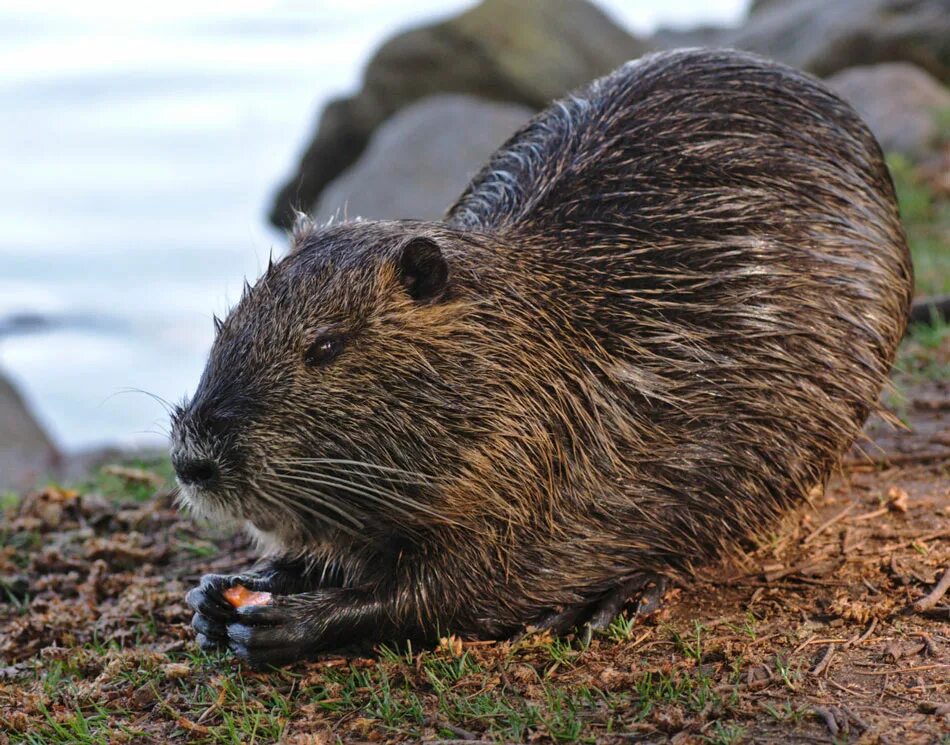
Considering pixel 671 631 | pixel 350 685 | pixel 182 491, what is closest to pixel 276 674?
pixel 350 685

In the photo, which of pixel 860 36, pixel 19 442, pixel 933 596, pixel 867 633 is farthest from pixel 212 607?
pixel 860 36

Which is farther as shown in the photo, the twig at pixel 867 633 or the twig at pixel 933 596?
the twig at pixel 933 596

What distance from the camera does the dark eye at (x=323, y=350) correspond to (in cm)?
323

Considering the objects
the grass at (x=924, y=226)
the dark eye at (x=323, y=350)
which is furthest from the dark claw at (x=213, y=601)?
the grass at (x=924, y=226)

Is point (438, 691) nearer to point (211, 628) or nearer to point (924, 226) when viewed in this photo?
point (211, 628)

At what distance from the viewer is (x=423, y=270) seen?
3.33 metres

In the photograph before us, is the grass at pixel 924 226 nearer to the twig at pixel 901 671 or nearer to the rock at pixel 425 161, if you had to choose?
the rock at pixel 425 161

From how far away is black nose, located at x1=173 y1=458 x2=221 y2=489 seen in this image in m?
3.10

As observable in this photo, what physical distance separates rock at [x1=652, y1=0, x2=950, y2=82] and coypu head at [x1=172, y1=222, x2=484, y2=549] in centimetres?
875

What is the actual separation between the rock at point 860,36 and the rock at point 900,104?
0.63 metres

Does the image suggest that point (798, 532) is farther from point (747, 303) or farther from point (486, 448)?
point (486, 448)

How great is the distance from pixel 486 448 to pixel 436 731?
0.74 m


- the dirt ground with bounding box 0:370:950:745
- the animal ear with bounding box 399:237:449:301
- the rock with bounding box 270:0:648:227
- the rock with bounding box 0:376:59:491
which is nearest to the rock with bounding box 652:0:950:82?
the rock with bounding box 270:0:648:227

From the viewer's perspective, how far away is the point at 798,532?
3998 millimetres
